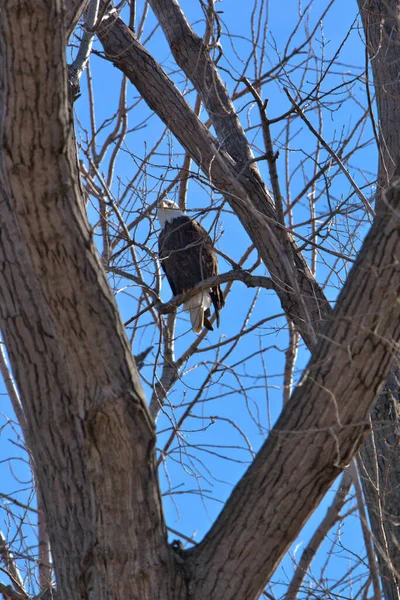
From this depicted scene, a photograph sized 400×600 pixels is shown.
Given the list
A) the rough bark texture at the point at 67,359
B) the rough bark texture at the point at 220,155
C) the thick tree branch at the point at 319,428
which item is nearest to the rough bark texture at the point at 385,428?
the thick tree branch at the point at 319,428

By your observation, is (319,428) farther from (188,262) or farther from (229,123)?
(188,262)

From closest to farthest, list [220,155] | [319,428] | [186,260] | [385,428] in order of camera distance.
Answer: [319,428] < [385,428] < [220,155] < [186,260]

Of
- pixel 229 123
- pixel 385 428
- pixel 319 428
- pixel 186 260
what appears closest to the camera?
pixel 319 428

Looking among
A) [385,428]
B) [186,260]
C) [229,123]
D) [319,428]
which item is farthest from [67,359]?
[186,260]

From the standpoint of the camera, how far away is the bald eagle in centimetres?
558

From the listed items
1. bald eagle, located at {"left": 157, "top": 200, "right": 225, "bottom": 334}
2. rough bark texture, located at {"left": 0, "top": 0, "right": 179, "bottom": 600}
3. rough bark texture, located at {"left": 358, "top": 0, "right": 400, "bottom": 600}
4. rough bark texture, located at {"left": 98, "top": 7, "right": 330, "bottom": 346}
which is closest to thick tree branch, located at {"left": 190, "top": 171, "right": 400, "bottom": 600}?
rough bark texture, located at {"left": 0, "top": 0, "right": 179, "bottom": 600}

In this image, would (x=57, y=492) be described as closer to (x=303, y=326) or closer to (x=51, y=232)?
(x=51, y=232)

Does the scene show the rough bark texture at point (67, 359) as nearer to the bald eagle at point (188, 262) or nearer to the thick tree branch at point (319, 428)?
the thick tree branch at point (319, 428)

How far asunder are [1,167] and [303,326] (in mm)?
1685

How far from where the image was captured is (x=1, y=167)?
204 cm

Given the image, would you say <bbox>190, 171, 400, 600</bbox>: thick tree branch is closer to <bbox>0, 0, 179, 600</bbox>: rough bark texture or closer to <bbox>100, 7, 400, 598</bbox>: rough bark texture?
<bbox>0, 0, 179, 600</bbox>: rough bark texture

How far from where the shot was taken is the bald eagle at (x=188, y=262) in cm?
558

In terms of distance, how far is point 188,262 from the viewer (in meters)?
6.03

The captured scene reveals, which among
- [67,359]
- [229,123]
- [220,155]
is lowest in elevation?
[67,359]
